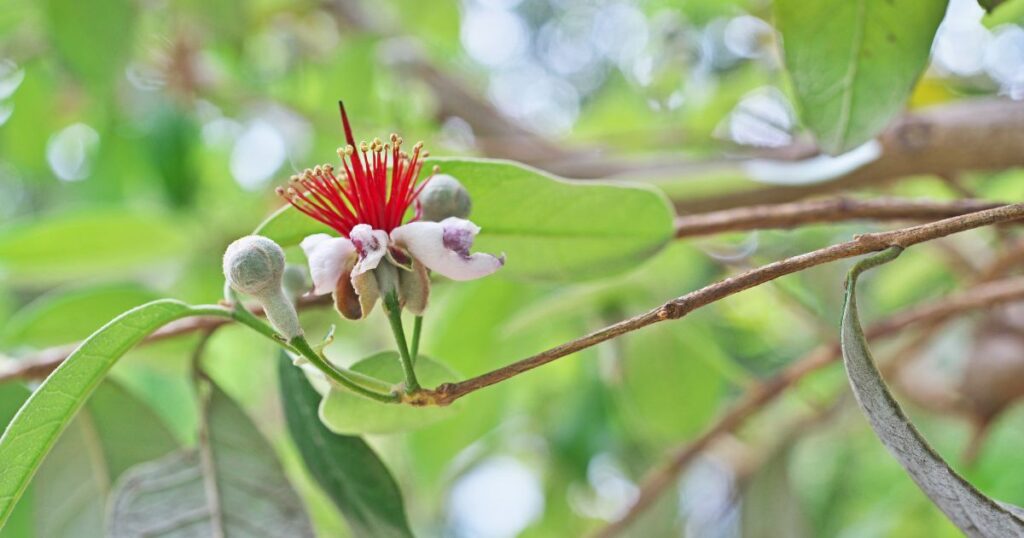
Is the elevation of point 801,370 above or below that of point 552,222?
below

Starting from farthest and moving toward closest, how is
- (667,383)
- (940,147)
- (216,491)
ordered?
(667,383)
(940,147)
(216,491)

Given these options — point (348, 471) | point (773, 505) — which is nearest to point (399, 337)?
point (348, 471)

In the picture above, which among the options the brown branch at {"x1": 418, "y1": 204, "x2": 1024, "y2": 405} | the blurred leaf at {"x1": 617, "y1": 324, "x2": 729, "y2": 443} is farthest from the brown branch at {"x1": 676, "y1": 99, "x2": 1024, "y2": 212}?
the brown branch at {"x1": 418, "y1": 204, "x2": 1024, "y2": 405}

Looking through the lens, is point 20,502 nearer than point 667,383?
Yes

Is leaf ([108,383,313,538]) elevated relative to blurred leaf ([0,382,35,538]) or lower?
lower

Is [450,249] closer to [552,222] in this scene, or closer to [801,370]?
[552,222]

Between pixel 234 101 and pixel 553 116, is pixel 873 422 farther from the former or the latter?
pixel 553 116

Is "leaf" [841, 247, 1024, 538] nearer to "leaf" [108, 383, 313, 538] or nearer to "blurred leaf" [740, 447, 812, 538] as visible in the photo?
"leaf" [108, 383, 313, 538]
